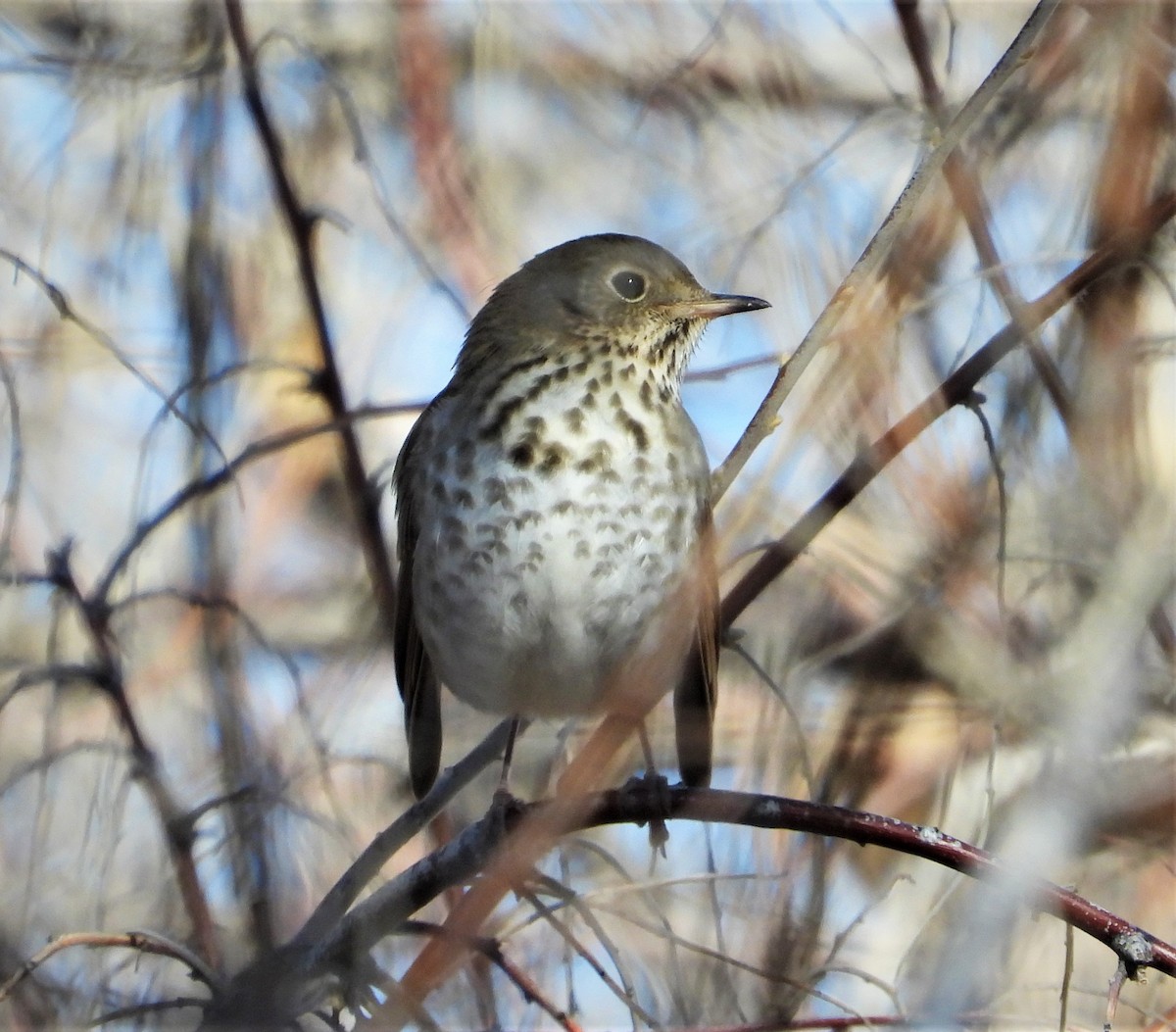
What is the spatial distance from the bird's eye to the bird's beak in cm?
10

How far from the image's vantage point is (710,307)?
375cm

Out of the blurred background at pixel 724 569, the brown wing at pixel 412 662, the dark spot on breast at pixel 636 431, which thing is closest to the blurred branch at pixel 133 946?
the blurred background at pixel 724 569

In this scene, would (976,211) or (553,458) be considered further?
(553,458)

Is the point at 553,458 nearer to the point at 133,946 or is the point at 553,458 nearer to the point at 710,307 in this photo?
the point at 710,307

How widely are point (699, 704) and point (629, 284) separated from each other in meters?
0.95

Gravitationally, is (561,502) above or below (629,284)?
below

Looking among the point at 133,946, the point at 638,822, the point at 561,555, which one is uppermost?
the point at 561,555

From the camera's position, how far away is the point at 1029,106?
3.06 metres

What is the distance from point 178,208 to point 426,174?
0.66 metres

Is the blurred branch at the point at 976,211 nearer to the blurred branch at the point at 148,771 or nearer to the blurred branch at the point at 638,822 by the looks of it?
the blurred branch at the point at 638,822

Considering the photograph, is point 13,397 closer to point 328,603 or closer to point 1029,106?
point 1029,106

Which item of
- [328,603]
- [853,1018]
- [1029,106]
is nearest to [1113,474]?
[1029,106]

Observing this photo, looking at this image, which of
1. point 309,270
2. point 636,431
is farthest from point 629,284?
point 309,270

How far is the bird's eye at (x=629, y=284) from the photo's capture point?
388cm
